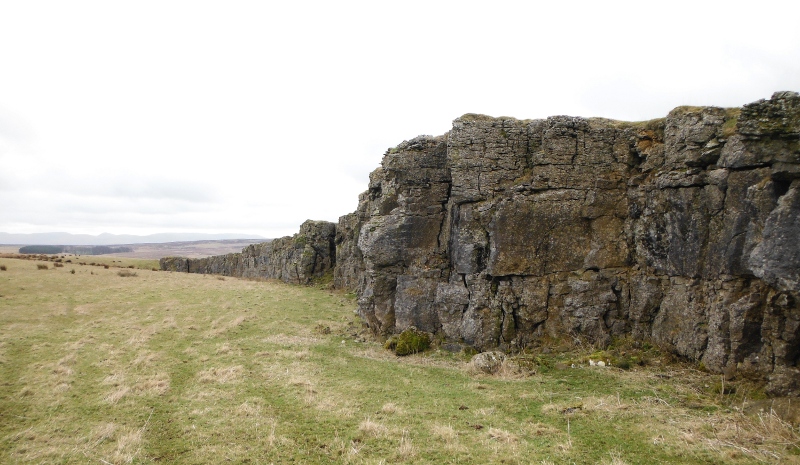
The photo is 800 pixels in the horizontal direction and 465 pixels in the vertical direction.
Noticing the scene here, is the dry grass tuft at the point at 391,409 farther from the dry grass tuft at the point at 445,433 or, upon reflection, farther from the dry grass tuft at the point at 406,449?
the dry grass tuft at the point at 406,449

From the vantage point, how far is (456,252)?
26.1 m

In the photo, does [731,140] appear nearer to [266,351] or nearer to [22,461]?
[266,351]

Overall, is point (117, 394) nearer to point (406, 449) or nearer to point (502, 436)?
point (406, 449)

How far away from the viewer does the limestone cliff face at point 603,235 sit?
15672 millimetres

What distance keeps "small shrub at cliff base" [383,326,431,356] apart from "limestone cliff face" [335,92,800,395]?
100 centimetres

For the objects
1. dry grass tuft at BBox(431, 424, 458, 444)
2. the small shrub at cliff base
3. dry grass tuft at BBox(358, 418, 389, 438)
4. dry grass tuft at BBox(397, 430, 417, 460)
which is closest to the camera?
dry grass tuft at BBox(397, 430, 417, 460)

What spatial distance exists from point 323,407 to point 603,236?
1683 centimetres

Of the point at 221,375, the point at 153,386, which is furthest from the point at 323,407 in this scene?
the point at 153,386

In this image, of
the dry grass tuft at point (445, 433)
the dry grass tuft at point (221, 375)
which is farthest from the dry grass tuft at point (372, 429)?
the dry grass tuft at point (221, 375)

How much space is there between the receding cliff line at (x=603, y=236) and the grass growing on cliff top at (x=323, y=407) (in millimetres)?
2891

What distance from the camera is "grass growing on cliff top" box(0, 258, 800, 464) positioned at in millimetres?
12734

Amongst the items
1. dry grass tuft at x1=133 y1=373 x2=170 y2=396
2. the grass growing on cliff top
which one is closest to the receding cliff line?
the grass growing on cliff top

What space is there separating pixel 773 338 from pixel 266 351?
78.1 feet

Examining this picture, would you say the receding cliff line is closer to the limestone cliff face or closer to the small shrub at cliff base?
the limestone cliff face
